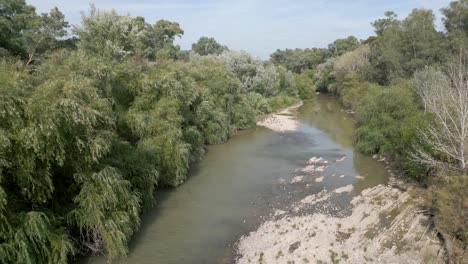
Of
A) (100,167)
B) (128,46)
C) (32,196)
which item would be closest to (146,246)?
(100,167)

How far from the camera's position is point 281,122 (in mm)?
49219

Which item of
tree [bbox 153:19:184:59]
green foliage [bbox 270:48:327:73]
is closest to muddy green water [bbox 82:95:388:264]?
tree [bbox 153:19:184:59]

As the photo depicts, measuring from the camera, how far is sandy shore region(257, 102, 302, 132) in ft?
150

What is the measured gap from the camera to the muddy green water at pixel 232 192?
54.9 ft

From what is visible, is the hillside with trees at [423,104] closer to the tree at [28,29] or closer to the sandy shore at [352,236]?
the sandy shore at [352,236]

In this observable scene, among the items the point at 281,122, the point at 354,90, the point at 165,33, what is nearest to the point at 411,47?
the point at 354,90

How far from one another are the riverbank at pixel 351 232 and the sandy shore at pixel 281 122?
74.6 ft

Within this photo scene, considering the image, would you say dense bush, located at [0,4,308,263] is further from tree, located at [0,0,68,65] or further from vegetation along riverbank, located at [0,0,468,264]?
tree, located at [0,0,68,65]

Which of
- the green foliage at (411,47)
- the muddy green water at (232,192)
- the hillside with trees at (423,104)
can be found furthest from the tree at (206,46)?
the muddy green water at (232,192)

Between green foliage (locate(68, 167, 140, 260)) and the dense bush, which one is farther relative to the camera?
green foliage (locate(68, 167, 140, 260))

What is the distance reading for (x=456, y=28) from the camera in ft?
168

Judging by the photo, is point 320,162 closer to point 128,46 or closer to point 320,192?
point 320,192

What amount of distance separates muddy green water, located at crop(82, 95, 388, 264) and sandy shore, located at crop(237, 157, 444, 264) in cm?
110

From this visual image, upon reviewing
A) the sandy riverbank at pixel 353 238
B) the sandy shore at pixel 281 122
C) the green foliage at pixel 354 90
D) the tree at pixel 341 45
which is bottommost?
the sandy riverbank at pixel 353 238
